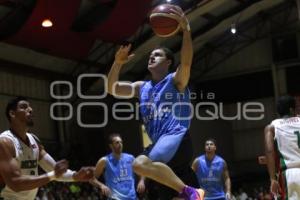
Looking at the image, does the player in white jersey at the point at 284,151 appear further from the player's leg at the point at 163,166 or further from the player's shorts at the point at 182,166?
the player's leg at the point at 163,166

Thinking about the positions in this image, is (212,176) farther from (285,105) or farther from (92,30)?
(92,30)

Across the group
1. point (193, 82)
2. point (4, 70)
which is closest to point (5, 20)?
point (4, 70)

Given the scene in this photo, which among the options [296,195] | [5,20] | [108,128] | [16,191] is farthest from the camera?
[108,128]

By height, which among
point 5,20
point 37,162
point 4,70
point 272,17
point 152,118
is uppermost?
point 272,17

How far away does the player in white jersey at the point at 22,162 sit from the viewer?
16.5ft

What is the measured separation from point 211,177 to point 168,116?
5.60 metres

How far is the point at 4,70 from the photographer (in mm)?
18875

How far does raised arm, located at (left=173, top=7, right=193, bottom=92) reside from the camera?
582cm

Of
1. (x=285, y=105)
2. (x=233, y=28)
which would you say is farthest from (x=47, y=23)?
(x=285, y=105)

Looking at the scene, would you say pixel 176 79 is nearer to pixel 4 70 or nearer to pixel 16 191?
pixel 16 191

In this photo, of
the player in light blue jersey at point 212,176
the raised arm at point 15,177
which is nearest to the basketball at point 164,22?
the raised arm at point 15,177

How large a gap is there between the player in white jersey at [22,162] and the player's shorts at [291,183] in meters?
2.63

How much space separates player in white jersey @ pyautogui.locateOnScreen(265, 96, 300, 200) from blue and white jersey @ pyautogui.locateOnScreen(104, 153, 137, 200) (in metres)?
4.29

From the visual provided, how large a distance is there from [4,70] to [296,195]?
545 inches
